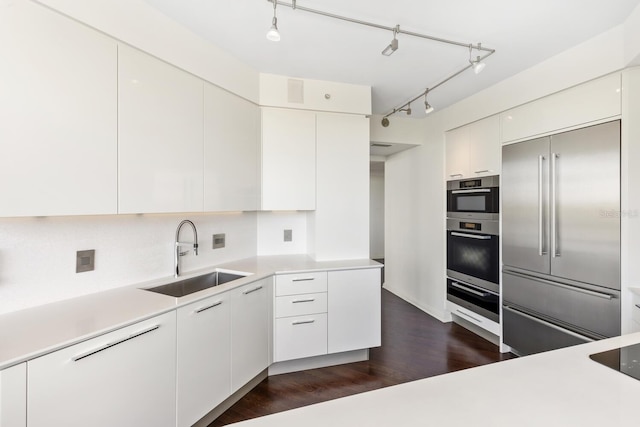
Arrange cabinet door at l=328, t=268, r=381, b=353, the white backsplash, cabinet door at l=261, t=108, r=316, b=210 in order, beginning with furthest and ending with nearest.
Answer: cabinet door at l=261, t=108, r=316, b=210, cabinet door at l=328, t=268, r=381, b=353, the white backsplash

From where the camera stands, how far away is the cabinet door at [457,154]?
3.41 m

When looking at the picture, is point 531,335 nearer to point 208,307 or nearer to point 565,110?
point 565,110

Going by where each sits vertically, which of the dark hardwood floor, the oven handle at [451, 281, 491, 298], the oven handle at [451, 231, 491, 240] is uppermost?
the oven handle at [451, 231, 491, 240]

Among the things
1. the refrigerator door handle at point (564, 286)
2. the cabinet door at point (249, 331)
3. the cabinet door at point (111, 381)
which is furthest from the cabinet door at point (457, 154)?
the cabinet door at point (111, 381)

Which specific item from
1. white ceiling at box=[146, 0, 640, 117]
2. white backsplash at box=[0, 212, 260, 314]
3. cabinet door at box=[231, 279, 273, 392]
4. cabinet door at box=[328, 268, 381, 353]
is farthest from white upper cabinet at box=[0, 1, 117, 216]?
cabinet door at box=[328, 268, 381, 353]

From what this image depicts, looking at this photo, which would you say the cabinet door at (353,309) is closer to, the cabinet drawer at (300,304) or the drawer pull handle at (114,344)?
the cabinet drawer at (300,304)

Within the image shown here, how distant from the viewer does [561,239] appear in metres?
2.43

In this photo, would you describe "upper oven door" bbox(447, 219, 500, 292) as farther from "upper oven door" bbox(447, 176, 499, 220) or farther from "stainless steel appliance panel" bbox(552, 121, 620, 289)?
"stainless steel appliance panel" bbox(552, 121, 620, 289)

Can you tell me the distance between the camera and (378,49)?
2.33 metres

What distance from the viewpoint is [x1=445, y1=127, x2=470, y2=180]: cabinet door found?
3.41 m

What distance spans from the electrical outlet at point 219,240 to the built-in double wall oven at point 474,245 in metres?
2.55

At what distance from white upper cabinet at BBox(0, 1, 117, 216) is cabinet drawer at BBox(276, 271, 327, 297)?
4.42 ft

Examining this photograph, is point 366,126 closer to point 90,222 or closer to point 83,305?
point 90,222

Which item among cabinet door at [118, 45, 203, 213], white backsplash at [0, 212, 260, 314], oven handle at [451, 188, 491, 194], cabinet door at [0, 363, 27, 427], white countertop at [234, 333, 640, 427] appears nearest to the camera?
white countertop at [234, 333, 640, 427]
